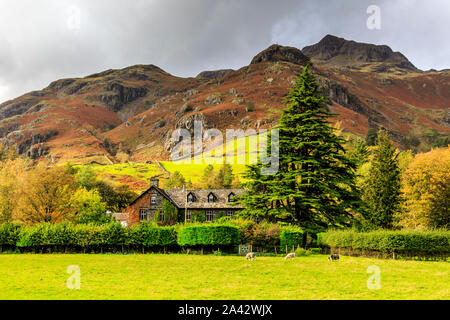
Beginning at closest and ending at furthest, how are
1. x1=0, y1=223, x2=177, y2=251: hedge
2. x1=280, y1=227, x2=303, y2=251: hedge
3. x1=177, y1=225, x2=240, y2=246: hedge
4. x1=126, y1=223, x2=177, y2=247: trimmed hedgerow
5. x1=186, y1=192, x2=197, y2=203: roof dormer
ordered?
x1=177, y1=225, x2=240, y2=246: hedge → x1=280, y1=227, x2=303, y2=251: hedge → x1=0, y1=223, x2=177, y2=251: hedge → x1=126, y1=223, x2=177, y2=247: trimmed hedgerow → x1=186, y1=192, x2=197, y2=203: roof dormer

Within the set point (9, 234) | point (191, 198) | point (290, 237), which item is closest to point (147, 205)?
point (191, 198)

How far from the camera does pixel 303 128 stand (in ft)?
141

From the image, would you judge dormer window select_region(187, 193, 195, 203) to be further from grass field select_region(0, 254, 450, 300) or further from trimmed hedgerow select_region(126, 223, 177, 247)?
grass field select_region(0, 254, 450, 300)

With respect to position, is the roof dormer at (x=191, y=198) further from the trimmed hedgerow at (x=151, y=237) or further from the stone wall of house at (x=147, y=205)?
the trimmed hedgerow at (x=151, y=237)

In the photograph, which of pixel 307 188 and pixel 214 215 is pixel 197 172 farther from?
pixel 307 188

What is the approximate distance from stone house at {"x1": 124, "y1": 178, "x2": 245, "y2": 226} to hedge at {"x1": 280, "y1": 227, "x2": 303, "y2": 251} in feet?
86.5

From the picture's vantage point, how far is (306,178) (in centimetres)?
4188

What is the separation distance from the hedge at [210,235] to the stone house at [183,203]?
87.6 ft

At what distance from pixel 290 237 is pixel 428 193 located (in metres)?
23.3

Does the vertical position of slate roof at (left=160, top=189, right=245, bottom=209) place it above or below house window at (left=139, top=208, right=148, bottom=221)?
above

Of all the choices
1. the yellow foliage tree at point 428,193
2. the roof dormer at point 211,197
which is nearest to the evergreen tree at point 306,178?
the yellow foliage tree at point 428,193

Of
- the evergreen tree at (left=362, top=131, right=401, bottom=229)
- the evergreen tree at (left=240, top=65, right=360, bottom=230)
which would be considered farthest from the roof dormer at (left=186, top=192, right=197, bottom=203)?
the evergreen tree at (left=362, top=131, right=401, bottom=229)

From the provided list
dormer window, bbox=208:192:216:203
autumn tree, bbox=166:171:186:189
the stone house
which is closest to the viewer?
the stone house

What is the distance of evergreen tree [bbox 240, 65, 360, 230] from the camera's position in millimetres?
41562
